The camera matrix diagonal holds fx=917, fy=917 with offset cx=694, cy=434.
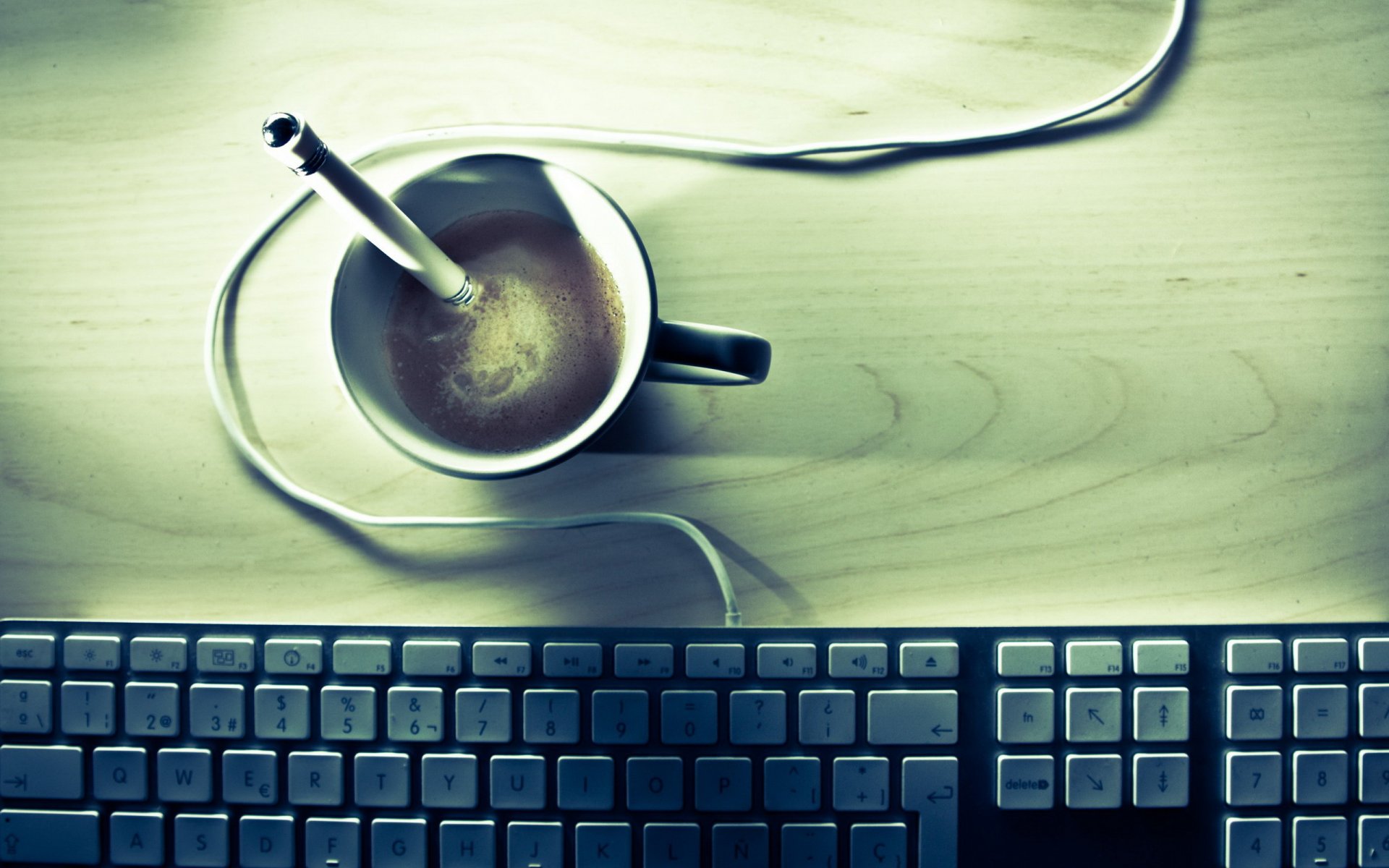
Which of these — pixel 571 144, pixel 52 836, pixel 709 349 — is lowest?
pixel 52 836

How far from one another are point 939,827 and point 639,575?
0.21 metres

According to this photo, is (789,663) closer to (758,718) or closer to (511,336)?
(758,718)

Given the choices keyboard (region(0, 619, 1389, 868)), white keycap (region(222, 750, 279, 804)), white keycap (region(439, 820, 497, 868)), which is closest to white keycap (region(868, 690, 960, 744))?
keyboard (region(0, 619, 1389, 868))

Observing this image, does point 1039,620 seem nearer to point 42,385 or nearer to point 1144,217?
point 1144,217

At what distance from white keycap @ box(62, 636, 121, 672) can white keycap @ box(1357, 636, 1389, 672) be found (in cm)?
65

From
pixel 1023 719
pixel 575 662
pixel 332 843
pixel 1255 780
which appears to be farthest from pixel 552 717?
pixel 1255 780

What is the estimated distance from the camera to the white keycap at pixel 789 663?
48cm

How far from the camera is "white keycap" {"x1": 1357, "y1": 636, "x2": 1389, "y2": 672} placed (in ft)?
1.57

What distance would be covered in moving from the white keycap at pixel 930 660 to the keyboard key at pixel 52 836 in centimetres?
43

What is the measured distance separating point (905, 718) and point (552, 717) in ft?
0.60

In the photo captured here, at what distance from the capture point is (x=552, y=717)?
48 centimetres

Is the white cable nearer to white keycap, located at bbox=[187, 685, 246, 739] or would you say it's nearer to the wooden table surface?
the wooden table surface

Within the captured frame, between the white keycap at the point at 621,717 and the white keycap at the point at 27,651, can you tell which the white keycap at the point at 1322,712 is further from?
the white keycap at the point at 27,651

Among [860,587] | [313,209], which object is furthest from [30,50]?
[860,587]
